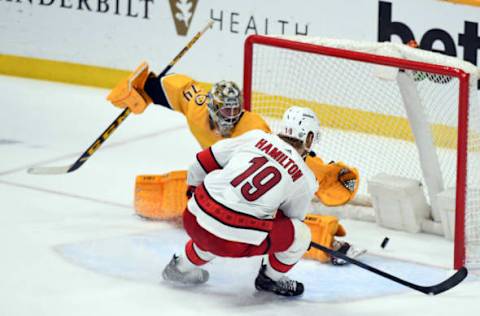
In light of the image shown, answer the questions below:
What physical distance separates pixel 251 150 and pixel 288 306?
579 mm

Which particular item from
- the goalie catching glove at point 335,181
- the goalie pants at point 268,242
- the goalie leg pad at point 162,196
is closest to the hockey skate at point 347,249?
Answer: the goalie catching glove at point 335,181

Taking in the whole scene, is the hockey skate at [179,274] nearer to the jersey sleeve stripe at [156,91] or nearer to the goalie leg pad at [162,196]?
the goalie leg pad at [162,196]

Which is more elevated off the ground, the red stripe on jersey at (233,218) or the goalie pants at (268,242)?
the red stripe on jersey at (233,218)

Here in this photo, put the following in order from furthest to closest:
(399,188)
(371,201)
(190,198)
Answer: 1. (371,201)
2. (399,188)
3. (190,198)

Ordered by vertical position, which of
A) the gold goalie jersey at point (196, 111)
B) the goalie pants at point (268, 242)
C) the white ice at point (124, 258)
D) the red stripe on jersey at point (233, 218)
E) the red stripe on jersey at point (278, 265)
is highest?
the gold goalie jersey at point (196, 111)

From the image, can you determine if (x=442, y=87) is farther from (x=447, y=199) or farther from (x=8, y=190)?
(x=8, y=190)

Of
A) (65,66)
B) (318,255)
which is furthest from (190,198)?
(65,66)

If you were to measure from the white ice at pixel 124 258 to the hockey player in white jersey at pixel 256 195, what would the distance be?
0.21 meters

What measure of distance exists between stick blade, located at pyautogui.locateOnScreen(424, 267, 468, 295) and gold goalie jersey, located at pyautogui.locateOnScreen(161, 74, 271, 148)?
88 centimetres

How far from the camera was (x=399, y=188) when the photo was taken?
512 centimetres

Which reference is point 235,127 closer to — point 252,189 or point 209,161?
point 209,161

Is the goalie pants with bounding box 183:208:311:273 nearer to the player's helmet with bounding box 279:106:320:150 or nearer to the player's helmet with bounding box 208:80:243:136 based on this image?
the player's helmet with bounding box 279:106:320:150

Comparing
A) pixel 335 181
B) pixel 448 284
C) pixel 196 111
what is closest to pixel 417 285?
pixel 448 284

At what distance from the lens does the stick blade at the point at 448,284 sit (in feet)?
14.4
